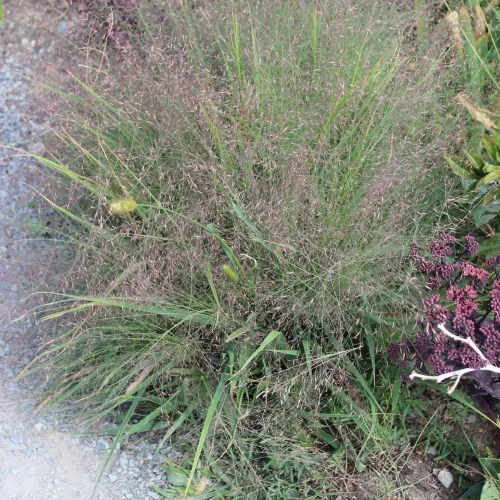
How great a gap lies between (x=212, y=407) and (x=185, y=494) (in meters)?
0.24

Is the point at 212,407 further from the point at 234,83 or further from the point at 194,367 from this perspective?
the point at 234,83

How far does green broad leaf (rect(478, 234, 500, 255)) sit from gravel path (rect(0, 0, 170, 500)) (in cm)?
119

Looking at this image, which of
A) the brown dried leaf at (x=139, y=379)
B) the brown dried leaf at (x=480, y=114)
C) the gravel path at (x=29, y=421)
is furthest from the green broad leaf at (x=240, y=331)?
the brown dried leaf at (x=480, y=114)

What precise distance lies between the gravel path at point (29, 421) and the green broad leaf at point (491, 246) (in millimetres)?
1188

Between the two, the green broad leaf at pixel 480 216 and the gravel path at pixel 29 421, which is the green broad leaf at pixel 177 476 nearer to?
the gravel path at pixel 29 421

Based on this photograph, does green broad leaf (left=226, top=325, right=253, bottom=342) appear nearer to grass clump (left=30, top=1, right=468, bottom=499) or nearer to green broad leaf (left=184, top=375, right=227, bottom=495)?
grass clump (left=30, top=1, right=468, bottom=499)

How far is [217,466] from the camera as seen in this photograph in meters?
1.79

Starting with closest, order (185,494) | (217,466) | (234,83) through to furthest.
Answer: (185,494)
(217,466)
(234,83)

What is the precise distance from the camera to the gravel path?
70.2 inches

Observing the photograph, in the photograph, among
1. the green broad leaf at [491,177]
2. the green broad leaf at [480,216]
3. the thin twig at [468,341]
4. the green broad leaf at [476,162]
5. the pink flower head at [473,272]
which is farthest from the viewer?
the green broad leaf at [480,216]

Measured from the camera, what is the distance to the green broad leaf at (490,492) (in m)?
1.63

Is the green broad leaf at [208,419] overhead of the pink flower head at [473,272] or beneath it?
beneath

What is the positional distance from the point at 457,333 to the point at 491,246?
491 mm

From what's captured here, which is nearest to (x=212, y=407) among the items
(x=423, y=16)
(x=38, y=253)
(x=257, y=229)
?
(x=257, y=229)
